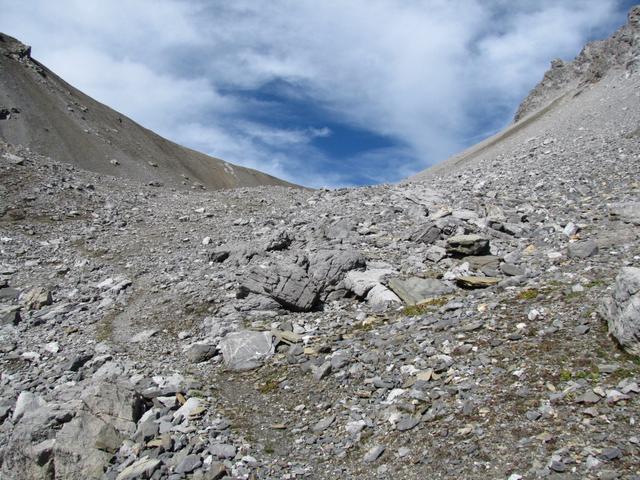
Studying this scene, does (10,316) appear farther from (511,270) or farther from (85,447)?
(511,270)

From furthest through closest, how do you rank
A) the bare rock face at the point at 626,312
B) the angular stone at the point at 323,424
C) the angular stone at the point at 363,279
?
the angular stone at the point at 363,279
the angular stone at the point at 323,424
the bare rock face at the point at 626,312

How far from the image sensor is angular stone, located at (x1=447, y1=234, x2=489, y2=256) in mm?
15547

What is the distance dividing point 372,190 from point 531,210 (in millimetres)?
9855

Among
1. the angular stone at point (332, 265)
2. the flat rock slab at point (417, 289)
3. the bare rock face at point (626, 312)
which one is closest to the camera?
the bare rock face at point (626, 312)

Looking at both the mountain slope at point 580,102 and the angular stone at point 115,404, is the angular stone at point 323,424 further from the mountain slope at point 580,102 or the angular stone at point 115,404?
the mountain slope at point 580,102

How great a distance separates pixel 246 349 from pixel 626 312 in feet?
27.4

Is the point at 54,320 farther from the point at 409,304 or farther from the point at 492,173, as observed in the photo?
the point at 492,173

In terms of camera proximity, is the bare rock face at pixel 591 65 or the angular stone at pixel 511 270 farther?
the bare rock face at pixel 591 65

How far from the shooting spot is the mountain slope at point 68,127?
226 ft

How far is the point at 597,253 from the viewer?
523 inches

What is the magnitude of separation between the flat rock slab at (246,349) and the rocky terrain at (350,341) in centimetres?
6

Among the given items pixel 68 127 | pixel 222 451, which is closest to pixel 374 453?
pixel 222 451

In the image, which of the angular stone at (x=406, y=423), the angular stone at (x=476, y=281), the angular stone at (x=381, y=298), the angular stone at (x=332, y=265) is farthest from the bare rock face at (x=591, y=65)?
the angular stone at (x=406, y=423)

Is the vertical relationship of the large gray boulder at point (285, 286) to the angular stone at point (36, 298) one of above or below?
above
